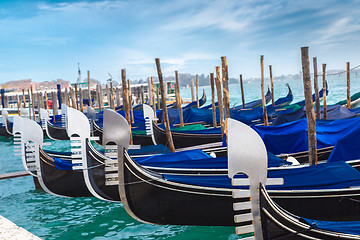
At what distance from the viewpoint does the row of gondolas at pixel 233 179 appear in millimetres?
2457

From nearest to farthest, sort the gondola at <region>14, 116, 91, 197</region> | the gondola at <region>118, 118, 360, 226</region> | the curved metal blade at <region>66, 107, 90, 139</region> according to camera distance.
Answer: the gondola at <region>118, 118, 360, 226</region>
the curved metal blade at <region>66, 107, 90, 139</region>
the gondola at <region>14, 116, 91, 197</region>

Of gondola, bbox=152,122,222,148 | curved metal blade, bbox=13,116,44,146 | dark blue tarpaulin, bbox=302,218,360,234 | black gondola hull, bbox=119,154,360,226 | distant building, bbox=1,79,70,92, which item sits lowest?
black gondola hull, bbox=119,154,360,226

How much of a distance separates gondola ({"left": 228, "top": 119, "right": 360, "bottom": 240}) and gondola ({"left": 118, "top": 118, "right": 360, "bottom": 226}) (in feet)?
4.08

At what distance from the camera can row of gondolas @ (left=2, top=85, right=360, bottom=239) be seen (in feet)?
8.06

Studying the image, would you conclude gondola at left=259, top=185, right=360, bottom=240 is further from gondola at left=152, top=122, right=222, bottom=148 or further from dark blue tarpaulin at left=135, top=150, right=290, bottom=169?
gondola at left=152, top=122, right=222, bottom=148

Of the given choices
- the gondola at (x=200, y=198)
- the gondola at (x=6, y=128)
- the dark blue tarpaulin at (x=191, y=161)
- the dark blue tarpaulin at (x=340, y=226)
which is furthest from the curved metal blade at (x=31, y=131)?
the gondola at (x=6, y=128)

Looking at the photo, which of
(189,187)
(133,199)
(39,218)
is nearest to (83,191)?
(39,218)

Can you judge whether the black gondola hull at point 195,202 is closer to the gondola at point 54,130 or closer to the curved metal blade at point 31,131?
the curved metal blade at point 31,131

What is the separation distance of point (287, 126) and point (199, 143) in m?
2.50

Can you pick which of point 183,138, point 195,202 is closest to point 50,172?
point 195,202

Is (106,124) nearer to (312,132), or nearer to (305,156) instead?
(312,132)

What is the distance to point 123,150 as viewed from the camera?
12.8ft

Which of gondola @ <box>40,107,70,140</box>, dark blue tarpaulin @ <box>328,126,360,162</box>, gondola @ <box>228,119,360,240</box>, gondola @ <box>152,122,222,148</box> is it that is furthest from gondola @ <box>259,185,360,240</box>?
gondola @ <box>40,107,70,140</box>

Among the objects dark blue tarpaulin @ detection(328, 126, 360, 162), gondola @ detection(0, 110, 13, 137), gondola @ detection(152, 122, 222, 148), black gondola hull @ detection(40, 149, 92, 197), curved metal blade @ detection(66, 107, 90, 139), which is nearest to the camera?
curved metal blade @ detection(66, 107, 90, 139)
